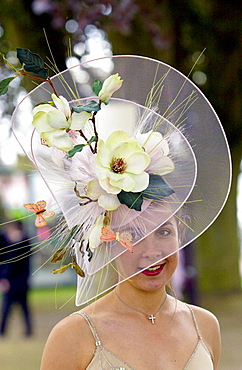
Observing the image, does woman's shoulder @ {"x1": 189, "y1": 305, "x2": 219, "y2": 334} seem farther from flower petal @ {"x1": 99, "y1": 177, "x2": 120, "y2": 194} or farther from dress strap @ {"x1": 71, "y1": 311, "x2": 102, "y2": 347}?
flower petal @ {"x1": 99, "y1": 177, "x2": 120, "y2": 194}

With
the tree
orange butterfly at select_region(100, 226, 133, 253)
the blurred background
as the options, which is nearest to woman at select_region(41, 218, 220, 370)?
orange butterfly at select_region(100, 226, 133, 253)

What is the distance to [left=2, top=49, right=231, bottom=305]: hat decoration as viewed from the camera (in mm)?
1699

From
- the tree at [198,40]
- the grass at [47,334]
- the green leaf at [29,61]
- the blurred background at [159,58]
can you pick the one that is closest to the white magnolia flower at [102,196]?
the green leaf at [29,61]

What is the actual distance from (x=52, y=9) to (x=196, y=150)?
5705 millimetres

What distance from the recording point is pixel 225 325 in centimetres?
784

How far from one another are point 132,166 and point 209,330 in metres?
0.86

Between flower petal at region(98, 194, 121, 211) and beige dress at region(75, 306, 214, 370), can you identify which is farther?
beige dress at region(75, 306, 214, 370)

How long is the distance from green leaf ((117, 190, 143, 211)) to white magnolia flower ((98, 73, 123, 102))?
0.29 metres

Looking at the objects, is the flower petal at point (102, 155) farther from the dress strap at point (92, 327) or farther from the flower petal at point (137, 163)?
the dress strap at point (92, 327)

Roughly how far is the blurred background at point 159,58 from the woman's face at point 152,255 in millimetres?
3374

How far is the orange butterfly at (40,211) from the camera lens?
5.65ft

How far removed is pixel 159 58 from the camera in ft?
26.4

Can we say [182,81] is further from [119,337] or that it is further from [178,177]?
[119,337]

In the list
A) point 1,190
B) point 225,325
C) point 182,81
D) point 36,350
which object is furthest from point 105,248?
point 1,190
